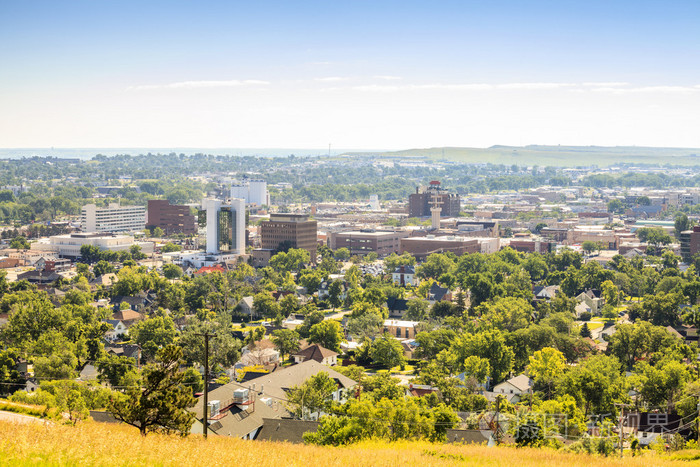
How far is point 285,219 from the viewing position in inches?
3868

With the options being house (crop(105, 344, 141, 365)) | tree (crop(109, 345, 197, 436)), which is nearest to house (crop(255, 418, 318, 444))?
tree (crop(109, 345, 197, 436))

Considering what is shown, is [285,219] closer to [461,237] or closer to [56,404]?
[461,237]

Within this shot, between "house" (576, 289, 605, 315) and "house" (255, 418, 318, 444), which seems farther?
"house" (576, 289, 605, 315)

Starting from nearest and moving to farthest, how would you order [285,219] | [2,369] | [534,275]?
1. [2,369]
2. [534,275]
3. [285,219]

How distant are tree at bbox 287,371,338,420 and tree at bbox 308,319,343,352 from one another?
48.8 ft

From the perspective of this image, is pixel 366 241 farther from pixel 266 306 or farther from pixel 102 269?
pixel 266 306

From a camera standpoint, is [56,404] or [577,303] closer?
[56,404]

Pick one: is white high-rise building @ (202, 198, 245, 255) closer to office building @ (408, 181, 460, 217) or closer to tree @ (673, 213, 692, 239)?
office building @ (408, 181, 460, 217)

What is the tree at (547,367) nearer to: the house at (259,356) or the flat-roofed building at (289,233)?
Answer: the house at (259,356)

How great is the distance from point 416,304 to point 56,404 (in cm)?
3512

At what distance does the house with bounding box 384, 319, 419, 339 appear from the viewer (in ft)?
178

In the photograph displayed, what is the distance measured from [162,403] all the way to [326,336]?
98.5 feet

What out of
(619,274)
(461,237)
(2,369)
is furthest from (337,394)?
(461,237)

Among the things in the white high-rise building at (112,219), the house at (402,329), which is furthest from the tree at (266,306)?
the white high-rise building at (112,219)
